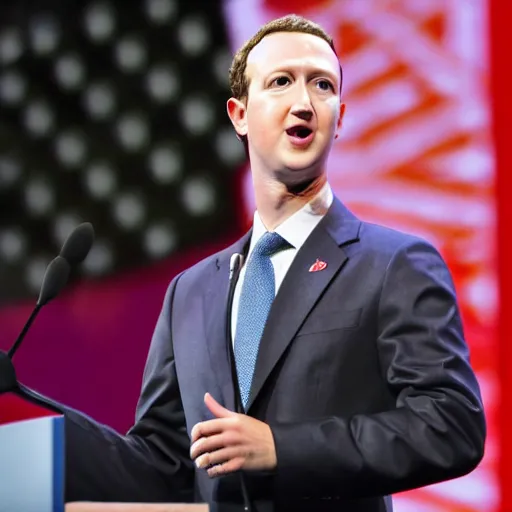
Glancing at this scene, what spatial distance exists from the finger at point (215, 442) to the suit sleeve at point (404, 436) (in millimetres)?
88

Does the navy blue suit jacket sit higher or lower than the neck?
lower

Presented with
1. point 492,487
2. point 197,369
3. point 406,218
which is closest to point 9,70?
point 406,218

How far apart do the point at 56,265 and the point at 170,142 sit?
141cm

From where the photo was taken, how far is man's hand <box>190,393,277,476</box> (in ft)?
3.72

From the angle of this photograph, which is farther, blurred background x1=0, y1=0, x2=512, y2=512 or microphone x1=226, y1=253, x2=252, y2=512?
blurred background x1=0, y1=0, x2=512, y2=512

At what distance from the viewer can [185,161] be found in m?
2.57

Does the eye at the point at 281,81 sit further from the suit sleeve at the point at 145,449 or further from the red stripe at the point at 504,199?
the red stripe at the point at 504,199

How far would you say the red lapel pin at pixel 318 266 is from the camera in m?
1.44

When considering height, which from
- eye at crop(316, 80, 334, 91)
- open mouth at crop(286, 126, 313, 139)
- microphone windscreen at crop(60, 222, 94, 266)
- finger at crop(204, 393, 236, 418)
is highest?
eye at crop(316, 80, 334, 91)

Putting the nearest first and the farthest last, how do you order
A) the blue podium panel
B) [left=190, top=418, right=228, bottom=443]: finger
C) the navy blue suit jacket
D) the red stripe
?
1. the blue podium panel
2. [left=190, top=418, right=228, bottom=443]: finger
3. the navy blue suit jacket
4. the red stripe

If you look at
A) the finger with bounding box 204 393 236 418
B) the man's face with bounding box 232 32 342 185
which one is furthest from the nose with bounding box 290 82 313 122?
the finger with bounding box 204 393 236 418

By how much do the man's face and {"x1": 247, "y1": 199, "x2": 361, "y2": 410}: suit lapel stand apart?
0.10 meters

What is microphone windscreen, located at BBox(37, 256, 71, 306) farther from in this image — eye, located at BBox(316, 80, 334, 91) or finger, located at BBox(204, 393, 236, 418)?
eye, located at BBox(316, 80, 334, 91)

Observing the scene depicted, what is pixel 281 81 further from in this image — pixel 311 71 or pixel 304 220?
pixel 304 220
